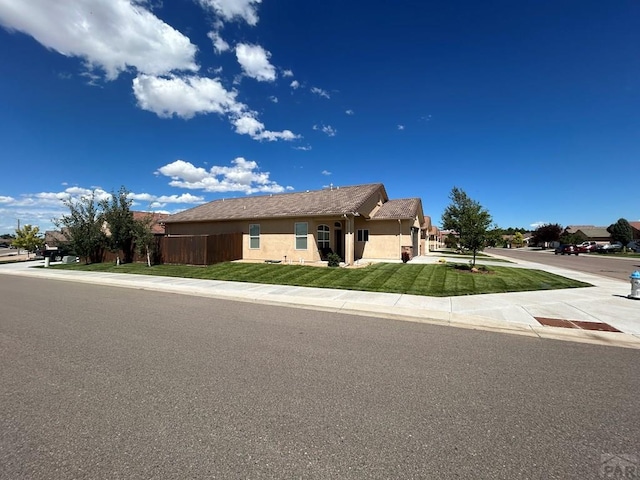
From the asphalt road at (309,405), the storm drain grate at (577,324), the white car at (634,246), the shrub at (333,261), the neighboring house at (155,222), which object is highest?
A: the neighboring house at (155,222)

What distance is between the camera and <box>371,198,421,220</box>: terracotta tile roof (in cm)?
2180

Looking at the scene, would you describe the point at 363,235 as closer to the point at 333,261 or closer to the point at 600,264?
the point at 333,261

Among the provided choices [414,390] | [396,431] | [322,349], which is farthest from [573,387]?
[322,349]

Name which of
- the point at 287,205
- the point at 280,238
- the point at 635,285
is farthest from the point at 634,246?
the point at 280,238

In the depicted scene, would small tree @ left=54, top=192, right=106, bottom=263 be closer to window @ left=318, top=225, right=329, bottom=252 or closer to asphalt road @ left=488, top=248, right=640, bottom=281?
window @ left=318, top=225, right=329, bottom=252

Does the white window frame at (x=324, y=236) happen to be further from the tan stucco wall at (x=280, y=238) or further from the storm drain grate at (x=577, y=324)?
the storm drain grate at (x=577, y=324)

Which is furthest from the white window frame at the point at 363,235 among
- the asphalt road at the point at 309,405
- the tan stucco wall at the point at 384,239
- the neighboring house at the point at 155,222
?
the asphalt road at the point at 309,405

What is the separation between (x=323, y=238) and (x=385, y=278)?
6.96 metres

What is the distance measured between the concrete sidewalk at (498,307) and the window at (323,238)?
734 cm

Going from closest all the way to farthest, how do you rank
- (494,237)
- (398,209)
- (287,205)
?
(494,237) < (287,205) < (398,209)

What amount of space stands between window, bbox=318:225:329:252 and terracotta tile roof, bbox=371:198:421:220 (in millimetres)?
4331

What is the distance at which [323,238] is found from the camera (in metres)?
19.9

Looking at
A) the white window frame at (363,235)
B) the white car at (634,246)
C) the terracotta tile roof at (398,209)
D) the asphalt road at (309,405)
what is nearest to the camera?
the asphalt road at (309,405)

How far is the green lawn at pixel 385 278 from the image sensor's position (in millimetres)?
11516
